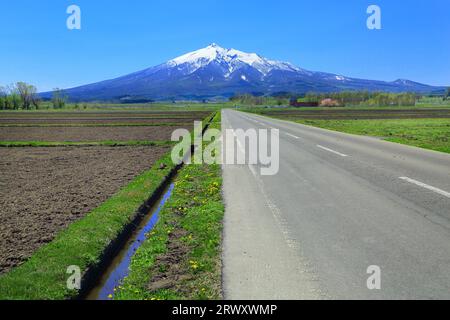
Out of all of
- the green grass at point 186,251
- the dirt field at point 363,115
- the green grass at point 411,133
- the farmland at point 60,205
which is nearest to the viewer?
the green grass at point 186,251

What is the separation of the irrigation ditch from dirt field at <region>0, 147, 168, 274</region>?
3.37 feet

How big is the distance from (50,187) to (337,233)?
744 centimetres

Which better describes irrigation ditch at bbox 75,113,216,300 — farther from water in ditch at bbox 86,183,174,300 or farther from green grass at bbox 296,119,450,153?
green grass at bbox 296,119,450,153

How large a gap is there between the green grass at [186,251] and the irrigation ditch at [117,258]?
0.94 feet

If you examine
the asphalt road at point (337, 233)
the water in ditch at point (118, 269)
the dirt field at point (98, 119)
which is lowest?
the water in ditch at point (118, 269)

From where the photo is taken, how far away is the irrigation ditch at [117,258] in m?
4.79

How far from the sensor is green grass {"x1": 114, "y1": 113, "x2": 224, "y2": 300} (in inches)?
169

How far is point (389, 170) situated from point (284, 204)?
4.59 m

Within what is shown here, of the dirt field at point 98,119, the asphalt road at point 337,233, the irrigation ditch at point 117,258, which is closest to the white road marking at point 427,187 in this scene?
the asphalt road at point 337,233

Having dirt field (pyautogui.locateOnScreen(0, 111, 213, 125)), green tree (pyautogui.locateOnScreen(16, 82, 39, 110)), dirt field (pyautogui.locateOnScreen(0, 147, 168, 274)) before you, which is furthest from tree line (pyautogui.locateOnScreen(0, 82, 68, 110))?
dirt field (pyautogui.locateOnScreen(0, 147, 168, 274))

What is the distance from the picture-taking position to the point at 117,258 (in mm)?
5859

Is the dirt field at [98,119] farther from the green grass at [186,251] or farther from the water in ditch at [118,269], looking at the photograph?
the water in ditch at [118,269]

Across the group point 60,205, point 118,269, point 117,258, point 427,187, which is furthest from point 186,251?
point 427,187
